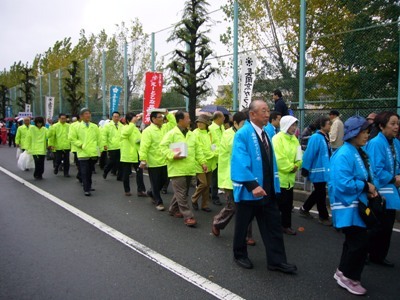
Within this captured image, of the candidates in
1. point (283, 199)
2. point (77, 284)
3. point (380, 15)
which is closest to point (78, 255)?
point (77, 284)

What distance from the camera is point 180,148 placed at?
20.8 ft

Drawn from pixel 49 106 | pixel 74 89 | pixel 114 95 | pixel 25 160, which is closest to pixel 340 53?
pixel 25 160

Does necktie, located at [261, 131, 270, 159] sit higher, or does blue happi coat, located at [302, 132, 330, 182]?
necktie, located at [261, 131, 270, 159]

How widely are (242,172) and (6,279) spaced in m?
2.78

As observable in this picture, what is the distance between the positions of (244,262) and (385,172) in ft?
6.18

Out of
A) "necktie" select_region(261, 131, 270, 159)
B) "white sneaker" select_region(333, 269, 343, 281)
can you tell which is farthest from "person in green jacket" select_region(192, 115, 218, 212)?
"white sneaker" select_region(333, 269, 343, 281)

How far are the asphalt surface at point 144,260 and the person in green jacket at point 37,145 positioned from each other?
397 cm

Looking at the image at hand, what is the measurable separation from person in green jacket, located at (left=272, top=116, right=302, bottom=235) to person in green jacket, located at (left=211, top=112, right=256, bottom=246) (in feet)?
2.22

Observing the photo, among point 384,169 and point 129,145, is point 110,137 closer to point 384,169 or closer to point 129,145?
point 129,145

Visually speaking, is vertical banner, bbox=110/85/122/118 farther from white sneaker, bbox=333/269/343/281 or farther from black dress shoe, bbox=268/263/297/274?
white sneaker, bbox=333/269/343/281

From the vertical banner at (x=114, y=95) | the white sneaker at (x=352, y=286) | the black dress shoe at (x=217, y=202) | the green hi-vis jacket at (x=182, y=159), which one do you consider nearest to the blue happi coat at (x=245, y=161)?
the white sneaker at (x=352, y=286)

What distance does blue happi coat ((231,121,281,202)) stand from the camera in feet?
13.5

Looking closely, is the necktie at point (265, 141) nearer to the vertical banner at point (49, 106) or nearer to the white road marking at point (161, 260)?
the white road marking at point (161, 260)

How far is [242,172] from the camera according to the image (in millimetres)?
4086
